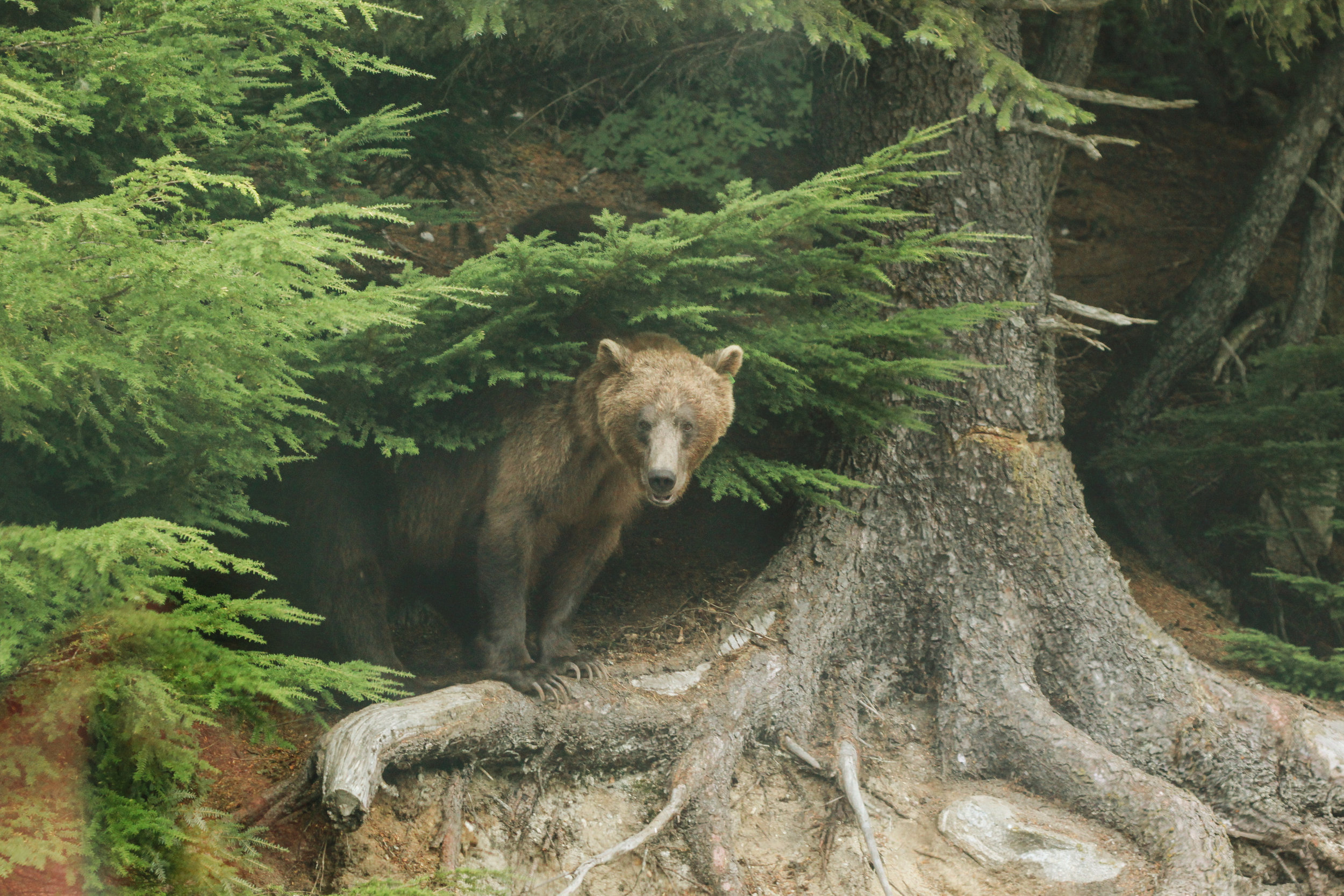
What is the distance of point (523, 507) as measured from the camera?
4.71m

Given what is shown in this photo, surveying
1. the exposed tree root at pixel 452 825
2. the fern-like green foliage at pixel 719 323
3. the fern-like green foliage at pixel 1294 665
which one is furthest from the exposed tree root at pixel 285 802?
the fern-like green foliage at pixel 1294 665

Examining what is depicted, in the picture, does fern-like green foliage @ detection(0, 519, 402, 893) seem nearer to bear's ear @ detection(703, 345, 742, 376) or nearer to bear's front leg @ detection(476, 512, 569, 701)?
bear's front leg @ detection(476, 512, 569, 701)

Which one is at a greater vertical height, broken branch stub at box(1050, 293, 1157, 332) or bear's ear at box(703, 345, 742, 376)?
broken branch stub at box(1050, 293, 1157, 332)

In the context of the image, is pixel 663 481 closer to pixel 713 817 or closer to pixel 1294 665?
pixel 713 817

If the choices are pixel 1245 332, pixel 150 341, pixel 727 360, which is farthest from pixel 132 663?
pixel 1245 332

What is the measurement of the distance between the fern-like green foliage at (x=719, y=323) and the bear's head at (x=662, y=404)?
0.57ft

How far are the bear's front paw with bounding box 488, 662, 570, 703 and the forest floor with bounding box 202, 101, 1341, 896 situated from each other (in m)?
0.32

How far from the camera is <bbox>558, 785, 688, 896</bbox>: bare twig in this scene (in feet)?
12.3

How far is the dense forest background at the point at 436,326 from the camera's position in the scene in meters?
2.57

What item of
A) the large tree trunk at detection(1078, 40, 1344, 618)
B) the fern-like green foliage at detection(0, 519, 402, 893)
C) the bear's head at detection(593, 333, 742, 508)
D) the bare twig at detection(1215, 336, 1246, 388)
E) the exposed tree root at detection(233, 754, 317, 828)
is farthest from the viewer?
the bare twig at detection(1215, 336, 1246, 388)

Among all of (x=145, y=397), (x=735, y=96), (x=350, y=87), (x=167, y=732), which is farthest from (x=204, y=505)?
(x=735, y=96)

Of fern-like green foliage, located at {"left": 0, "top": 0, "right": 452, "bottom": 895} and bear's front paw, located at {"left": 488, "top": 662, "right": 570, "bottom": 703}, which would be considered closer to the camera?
fern-like green foliage, located at {"left": 0, "top": 0, "right": 452, "bottom": 895}

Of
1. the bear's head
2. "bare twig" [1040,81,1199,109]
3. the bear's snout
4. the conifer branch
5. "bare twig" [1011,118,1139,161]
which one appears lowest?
the bear's snout

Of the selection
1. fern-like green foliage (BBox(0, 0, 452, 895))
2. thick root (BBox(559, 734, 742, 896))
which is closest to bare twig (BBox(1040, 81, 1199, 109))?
fern-like green foliage (BBox(0, 0, 452, 895))
